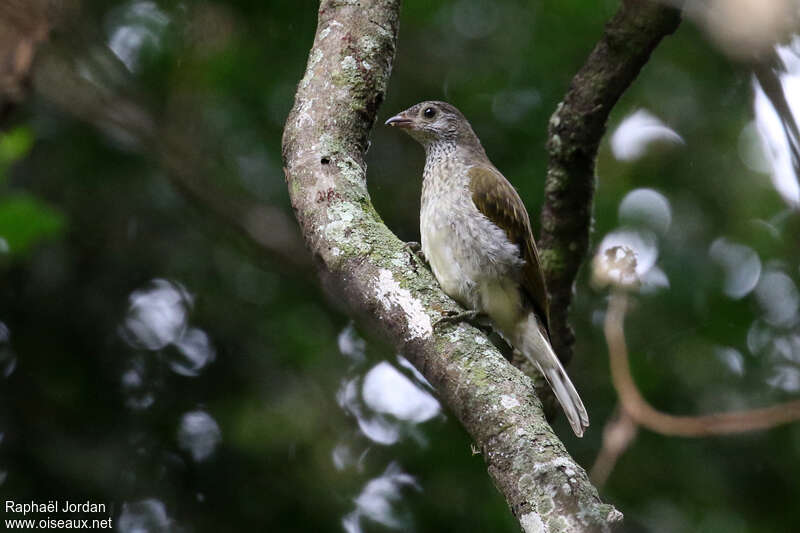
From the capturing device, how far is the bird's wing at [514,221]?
11.8ft

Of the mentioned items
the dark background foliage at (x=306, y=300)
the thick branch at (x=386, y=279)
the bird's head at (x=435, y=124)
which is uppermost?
the thick branch at (x=386, y=279)

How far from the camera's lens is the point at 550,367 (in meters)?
3.52

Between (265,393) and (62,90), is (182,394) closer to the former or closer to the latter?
(265,393)

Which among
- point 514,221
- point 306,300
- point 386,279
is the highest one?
point 386,279

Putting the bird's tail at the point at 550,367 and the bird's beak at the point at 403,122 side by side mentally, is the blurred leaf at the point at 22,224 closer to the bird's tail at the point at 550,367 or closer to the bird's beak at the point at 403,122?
the bird's tail at the point at 550,367

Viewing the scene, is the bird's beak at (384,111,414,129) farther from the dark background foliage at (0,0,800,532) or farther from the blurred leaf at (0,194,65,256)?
the blurred leaf at (0,194,65,256)

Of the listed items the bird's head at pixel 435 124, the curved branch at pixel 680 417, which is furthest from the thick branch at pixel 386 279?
the bird's head at pixel 435 124

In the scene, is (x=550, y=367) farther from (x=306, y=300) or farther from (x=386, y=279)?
(x=306, y=300)

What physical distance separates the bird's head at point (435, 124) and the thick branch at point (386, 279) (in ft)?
3.90

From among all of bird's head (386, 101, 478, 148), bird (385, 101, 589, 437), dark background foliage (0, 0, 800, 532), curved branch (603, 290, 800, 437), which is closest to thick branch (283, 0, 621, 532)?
curved branch (603, 290, 800, 437)

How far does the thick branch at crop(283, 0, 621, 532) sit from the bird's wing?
0.93m

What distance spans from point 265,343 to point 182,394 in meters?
0.51

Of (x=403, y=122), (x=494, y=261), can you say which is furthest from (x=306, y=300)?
(x=494, y=261)

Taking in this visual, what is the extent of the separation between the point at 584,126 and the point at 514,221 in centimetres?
58
